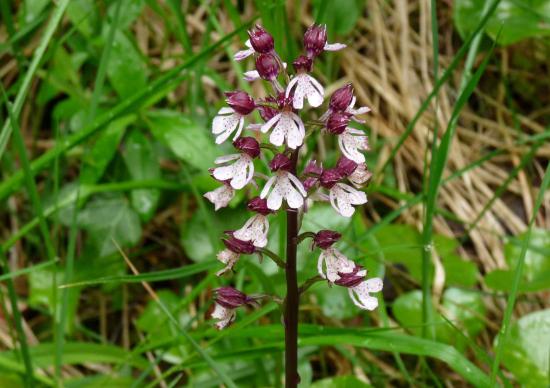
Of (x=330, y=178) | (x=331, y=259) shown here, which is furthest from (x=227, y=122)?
(x=331, y=259)

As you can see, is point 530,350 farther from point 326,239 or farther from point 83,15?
point 83,15

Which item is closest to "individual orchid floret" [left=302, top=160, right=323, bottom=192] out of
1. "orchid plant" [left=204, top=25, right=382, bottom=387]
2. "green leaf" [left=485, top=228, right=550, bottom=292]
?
"orchid plant" [left=204, top=25, right=382, bottom=387]

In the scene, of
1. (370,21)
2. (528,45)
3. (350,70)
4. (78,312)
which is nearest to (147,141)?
(78,312)

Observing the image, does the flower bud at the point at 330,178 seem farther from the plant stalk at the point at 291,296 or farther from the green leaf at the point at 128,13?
the green leaf at the point at 128,13

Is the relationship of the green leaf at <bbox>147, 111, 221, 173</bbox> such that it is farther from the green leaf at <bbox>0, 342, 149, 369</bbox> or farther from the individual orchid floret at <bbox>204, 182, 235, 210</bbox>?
the individual orchid floret at <bbox>204, 182, 235, 210</bbox>

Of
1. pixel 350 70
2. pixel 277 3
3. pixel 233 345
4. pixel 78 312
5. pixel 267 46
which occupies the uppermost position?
pixel 267 46

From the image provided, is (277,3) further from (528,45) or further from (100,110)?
(528,45)
